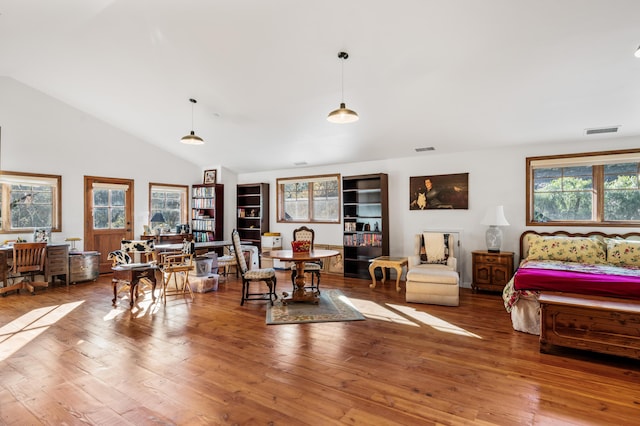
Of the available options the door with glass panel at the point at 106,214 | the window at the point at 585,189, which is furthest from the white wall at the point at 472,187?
the door with glass panel at the point at 106,214

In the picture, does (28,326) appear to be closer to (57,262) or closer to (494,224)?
(57,262)

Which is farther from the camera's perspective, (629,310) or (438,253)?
(438,253)

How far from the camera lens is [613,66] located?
3.47m

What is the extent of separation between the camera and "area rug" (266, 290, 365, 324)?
4.11 m

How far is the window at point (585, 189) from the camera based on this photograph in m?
4.88

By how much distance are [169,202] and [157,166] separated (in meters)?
0.94

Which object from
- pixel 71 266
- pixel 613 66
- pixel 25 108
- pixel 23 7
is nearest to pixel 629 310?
pixel 613 66

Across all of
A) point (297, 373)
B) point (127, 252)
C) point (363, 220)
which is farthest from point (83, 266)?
point (297, 373)

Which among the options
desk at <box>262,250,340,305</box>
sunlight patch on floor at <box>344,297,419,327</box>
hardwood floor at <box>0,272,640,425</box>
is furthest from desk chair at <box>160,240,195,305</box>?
sunlight patch on floor at <box>344,297,419,327</box>

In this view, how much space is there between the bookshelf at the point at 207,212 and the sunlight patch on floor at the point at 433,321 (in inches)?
210

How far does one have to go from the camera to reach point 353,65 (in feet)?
13.1

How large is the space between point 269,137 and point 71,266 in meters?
4.47

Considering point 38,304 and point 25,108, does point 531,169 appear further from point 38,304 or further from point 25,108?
point 25,108

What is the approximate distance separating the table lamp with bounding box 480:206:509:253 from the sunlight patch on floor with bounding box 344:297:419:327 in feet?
7.25
